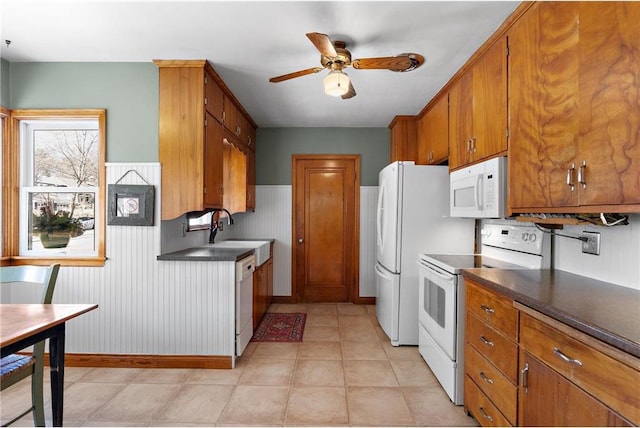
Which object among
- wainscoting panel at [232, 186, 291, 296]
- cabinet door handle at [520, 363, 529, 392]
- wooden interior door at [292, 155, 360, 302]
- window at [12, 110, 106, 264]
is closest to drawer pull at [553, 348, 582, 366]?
cabinet door handle at [520, 363, 529, 392]

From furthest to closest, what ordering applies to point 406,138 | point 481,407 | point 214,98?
point 406,138
point 214,98
point 481,407

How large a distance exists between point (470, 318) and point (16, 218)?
352 cm

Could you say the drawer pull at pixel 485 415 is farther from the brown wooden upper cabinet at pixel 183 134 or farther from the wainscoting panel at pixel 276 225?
the wainscoting panel at pixel 276 225

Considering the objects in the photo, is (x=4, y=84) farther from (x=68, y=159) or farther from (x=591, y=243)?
(x=591, y=243)

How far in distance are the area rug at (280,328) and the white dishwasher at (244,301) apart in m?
0.23

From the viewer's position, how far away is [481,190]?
7.39 ft

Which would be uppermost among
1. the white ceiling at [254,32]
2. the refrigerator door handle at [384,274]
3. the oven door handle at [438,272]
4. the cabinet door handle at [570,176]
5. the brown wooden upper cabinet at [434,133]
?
the white ceiling at [254,32]

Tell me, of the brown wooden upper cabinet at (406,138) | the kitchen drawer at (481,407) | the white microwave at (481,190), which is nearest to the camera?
the kitchen drawer at (481,407)

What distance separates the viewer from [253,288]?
126 inches

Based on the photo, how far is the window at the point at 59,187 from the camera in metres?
2.69

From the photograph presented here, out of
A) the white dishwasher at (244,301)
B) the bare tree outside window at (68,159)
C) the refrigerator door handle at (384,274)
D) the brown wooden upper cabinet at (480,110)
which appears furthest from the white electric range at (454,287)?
the bare tree outside window at (68,159)

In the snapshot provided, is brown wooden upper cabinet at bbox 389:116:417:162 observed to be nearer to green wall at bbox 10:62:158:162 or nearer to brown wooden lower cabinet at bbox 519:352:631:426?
green wall at bbox 10:62:158:162

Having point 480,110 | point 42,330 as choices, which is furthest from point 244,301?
point 480,110

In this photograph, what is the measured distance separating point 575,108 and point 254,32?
185 centimetres
